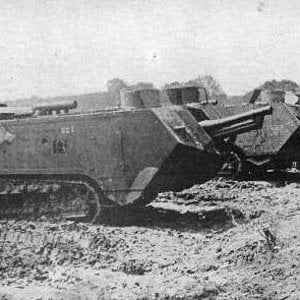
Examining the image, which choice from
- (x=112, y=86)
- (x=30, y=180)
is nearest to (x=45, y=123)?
(x=30, y=180)

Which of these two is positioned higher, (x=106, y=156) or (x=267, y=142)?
(x=106, y=156)

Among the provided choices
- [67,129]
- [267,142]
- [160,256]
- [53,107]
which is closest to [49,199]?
[67,129]

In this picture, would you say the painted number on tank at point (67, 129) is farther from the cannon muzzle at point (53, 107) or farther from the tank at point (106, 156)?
the cannon muzzle at point (53, 107)

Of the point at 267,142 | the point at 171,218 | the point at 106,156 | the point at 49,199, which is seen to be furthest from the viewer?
the point at 267,142

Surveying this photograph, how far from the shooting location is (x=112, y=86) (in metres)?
46.0

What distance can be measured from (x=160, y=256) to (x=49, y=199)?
320 cm

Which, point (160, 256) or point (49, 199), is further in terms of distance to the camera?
point (49, 199)

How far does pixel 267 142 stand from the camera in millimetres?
14383

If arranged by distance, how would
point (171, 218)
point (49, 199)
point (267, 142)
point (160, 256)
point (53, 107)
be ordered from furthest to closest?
point (267, 142) → point (53, 107) → point (171, 218) → point (49, 199) → point (160, 256)

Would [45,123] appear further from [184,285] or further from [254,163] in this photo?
[254,163]

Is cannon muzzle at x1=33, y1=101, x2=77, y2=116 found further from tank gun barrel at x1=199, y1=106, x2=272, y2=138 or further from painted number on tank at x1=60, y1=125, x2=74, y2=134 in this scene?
tank gun barrel at x1=199, y1=106, x2=272, y2=138

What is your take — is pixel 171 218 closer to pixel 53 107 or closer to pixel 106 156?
pixel 106 156

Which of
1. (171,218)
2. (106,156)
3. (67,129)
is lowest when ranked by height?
(171,218)

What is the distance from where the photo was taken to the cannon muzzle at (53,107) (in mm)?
10820
